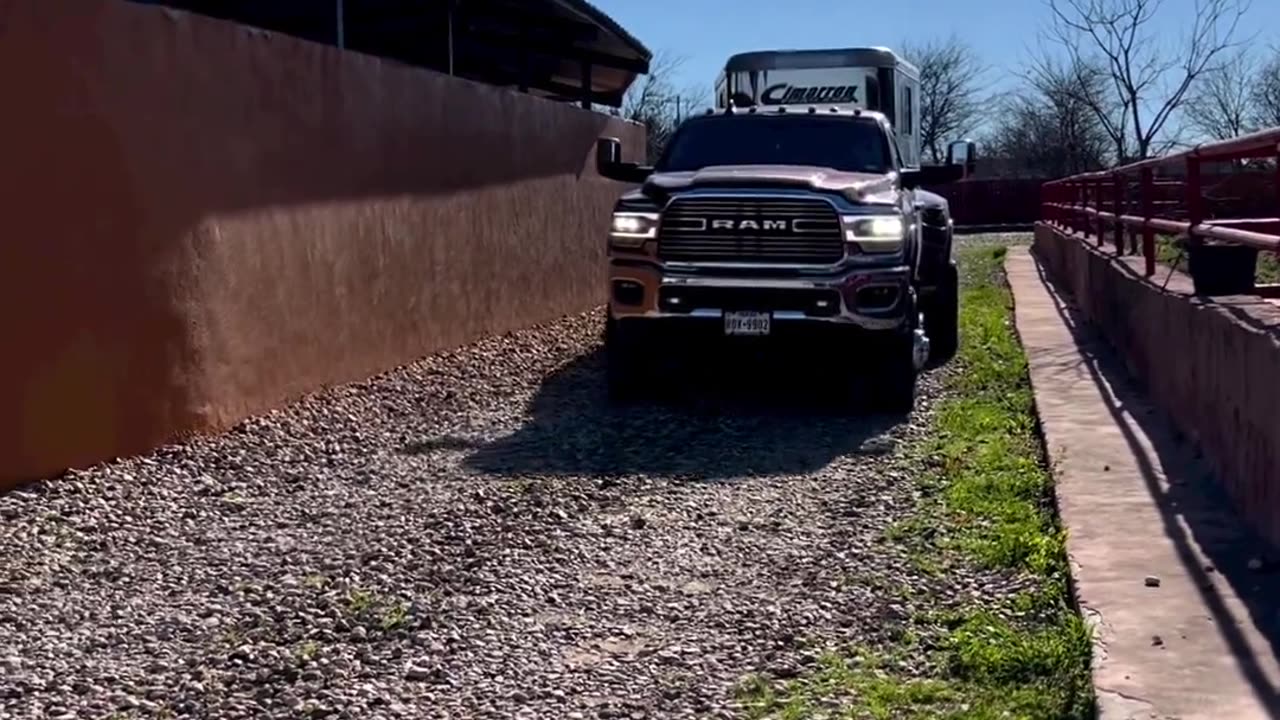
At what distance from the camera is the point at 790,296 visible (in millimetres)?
9453

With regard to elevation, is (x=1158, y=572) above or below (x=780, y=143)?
below

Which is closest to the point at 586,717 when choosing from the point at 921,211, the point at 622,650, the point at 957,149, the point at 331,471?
the point at 622,650

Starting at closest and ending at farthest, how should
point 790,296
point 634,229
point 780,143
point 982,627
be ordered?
point 982,627 < point 790,296 < point 634,229 < point 780,143

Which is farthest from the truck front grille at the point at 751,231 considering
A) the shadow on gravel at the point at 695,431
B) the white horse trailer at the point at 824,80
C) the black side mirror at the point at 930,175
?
the white horse trailer at the point at 824,80

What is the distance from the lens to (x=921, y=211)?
11.6m

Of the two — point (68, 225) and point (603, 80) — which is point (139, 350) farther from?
point (603, 80)

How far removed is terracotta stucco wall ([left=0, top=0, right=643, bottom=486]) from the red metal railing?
534cm

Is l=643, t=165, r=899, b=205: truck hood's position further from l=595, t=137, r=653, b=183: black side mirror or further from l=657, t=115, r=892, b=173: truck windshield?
l=595, t=137, r=653, b=183: black side mirror

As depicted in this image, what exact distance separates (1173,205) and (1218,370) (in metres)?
7.82

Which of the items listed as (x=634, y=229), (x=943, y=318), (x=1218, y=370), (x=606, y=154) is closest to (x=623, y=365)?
(x=634, y=229)

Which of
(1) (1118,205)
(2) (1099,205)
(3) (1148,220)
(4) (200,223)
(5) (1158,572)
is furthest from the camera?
(2) (1099,205)

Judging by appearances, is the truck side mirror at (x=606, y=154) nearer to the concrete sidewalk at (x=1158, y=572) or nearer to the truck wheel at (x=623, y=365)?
the truck wheel at (x=623, y=365)

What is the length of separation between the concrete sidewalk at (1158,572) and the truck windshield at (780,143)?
2.49 m

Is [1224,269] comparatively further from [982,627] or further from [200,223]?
[200,223]
